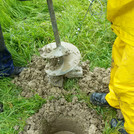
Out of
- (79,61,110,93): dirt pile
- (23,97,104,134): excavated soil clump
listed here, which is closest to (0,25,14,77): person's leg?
(23,97,104,134): excavated soil clump

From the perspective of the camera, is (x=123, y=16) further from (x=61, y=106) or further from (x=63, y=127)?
(x=63, y=127)

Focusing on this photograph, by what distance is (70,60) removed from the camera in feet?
6.79

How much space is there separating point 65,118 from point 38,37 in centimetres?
155

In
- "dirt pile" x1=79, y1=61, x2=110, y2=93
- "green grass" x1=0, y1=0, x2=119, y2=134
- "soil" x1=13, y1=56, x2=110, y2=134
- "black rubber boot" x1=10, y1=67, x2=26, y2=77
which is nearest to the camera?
"soil" x1=13, y1=56, x2=110, y2=134

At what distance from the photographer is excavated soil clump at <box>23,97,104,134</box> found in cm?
191

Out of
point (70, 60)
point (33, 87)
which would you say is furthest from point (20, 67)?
point (70, 60)

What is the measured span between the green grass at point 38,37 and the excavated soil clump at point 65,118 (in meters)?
0.09

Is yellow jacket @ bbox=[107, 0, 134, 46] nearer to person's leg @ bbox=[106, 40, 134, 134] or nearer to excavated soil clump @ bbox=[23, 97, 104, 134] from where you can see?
person's leg @ bbox=[106, 40, 134, 134]

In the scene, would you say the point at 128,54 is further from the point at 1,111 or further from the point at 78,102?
the point at 1,111

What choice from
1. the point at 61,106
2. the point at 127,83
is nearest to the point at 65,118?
the point at 61,106

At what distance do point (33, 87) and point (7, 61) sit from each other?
53cm

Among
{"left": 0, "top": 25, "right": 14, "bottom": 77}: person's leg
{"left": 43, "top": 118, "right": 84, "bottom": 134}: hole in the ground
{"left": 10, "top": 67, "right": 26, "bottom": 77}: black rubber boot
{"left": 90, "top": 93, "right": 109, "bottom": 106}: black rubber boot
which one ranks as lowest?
{"left": 43, "top": 118, "right": 84, "bottom": 134}: hole in the ground

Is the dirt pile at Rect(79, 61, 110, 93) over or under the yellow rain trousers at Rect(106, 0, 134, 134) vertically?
under

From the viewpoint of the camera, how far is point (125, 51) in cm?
133
